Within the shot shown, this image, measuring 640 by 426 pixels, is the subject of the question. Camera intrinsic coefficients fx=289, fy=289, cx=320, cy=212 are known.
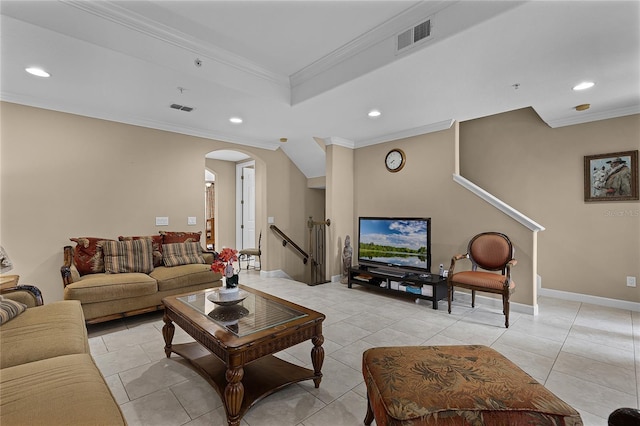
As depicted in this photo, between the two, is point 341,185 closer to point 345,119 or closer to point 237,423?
point 345,119

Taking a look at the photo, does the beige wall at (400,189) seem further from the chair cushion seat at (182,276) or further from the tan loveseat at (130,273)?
the chair cushion seat at (182,276)

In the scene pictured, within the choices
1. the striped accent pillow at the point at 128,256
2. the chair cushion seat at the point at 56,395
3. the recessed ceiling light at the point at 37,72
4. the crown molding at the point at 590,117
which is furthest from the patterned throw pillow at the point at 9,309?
the crown molding at the point at 590,117

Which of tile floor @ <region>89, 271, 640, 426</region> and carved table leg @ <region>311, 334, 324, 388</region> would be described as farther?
carved table leg @ <region>311, 334, 324, 388</region>

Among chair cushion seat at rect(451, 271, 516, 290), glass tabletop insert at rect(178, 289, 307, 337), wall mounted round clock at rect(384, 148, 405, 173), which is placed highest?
wall mounted round clock at rect(384, 148, 405, 173)

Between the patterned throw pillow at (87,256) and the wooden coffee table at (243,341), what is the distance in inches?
62.5

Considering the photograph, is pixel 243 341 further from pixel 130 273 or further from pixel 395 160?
pixel 395 160

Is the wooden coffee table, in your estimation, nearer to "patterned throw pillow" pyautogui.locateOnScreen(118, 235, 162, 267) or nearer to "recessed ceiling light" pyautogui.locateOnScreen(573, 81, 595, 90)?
Answer: "patterned throw pillow" pyautogui.locateOnScreen(118, 235, 162, 267)

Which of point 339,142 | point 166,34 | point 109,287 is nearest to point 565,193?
point 339,142

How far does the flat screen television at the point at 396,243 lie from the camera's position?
4.07 m

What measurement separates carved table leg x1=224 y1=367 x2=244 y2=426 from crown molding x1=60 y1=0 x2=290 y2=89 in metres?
2.72

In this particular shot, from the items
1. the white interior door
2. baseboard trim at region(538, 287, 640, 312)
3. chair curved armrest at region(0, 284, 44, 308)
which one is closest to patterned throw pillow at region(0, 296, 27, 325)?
chair curved armrest at region(0, 284, 44, 308)

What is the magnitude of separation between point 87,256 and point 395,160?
448 centimetres

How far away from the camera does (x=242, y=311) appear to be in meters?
2.17

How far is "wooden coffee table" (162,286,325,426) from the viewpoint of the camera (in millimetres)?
1625
